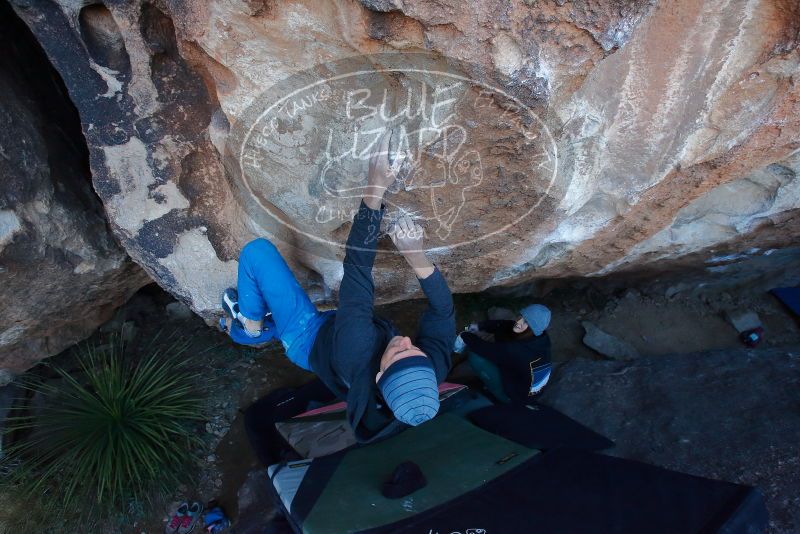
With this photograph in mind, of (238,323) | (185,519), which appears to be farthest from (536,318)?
(185,519)

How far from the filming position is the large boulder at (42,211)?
195 centimetres

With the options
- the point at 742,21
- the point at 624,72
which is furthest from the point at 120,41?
the point at 742,21

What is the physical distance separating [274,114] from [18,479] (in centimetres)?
236

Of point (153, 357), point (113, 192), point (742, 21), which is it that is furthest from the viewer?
point (153, 357)

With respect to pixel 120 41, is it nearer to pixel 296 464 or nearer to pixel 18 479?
pixel 296 464

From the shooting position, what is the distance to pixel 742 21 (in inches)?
57.5

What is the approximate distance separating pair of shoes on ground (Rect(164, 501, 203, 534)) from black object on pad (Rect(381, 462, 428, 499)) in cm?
141

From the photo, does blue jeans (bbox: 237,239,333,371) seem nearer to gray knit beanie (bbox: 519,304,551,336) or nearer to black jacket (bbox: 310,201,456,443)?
black jacket (bbox: 310,201,456,443)

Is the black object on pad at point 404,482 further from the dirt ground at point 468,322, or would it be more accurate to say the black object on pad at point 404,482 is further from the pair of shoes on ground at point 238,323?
the dirt ground at point 468,322

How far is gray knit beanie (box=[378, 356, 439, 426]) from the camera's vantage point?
146 cm

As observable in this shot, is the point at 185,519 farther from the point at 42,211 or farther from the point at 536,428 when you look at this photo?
the point at 536,428

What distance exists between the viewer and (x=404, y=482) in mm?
1849

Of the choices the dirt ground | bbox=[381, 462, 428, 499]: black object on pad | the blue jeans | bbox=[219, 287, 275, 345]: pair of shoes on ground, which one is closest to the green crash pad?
bbox=[381, 462, 428, 499]: black object on pad

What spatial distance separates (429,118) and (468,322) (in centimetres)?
208
